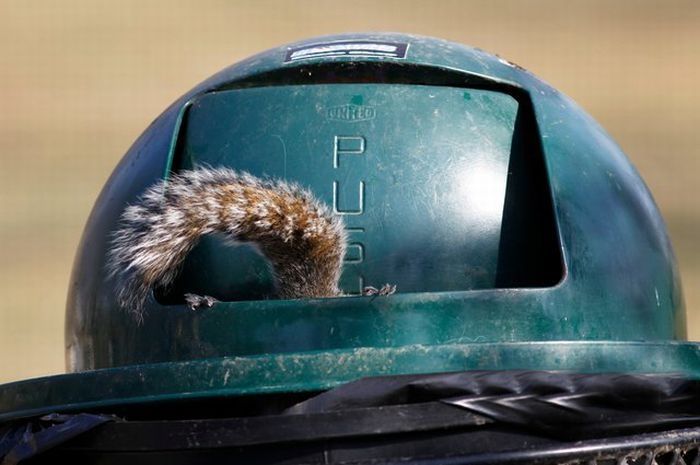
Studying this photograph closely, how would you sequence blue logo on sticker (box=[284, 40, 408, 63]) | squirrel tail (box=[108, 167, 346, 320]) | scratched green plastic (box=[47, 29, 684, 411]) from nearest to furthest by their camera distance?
scratched green plastic (box=[47, 29, 684, 411]), squirrel tail (box=[108, 167, 346, 320]), blue logo on sticker (box=[284, 40, 408, 63])

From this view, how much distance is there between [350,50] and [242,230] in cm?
51

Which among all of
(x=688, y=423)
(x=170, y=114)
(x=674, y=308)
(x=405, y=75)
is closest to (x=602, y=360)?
(x=688, y=423)

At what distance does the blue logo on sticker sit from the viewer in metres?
3.14

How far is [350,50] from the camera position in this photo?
317 centimetres

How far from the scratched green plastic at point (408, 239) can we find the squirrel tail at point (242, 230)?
0.04 meters

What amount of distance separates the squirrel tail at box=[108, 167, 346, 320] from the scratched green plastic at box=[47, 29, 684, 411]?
0.04m

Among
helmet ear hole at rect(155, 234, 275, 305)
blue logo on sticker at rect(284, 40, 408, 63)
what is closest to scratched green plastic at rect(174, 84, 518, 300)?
helmet ear hole at rect(155, 234, 275, 305)

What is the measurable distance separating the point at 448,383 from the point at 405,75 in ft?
3.13

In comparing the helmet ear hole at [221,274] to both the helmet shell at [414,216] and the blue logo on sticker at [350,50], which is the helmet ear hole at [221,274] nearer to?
the helmet shell at [414,216]

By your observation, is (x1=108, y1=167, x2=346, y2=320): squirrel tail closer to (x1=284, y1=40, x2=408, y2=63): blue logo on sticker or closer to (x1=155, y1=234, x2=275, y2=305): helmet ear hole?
(x1=155, y1=234, x2=275, y2=305): helmet ear hole

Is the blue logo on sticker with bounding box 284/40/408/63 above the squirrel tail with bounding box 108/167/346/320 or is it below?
above

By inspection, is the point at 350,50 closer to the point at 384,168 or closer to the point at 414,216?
the point at 384,168

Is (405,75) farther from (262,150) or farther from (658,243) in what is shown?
(658,243)

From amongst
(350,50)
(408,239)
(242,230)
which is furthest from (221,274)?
(350,50)
